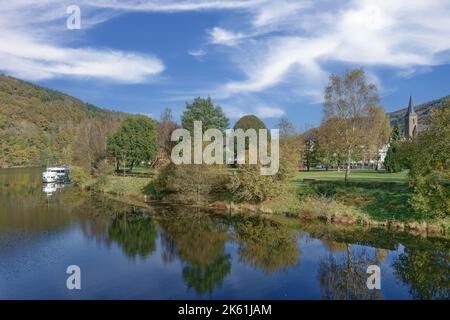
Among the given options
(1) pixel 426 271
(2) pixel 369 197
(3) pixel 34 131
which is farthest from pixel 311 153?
(3) pixel 34 131

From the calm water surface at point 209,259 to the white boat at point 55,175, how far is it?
3571 centimetres

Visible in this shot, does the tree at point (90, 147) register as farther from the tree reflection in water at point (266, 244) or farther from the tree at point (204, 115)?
the tree reflection in water at point (266, 244)

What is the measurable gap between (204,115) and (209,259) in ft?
134

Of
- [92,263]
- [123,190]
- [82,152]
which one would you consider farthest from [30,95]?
[92,263]

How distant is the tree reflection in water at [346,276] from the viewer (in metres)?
14.8

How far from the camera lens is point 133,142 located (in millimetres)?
54844

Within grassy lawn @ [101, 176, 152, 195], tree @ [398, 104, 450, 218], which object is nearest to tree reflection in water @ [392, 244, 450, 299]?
tree @ [398, 104, 450, 218]

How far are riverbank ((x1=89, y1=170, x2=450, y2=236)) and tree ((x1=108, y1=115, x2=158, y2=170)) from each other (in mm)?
22374

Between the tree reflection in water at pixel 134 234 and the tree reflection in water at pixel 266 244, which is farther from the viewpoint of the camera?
the tree reflection in water at pixel 134 234

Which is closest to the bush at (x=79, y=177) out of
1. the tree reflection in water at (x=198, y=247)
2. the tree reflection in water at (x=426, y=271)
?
the tree reflection in water at (x=198, y=247)

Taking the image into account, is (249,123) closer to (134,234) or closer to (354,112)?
(354,112)

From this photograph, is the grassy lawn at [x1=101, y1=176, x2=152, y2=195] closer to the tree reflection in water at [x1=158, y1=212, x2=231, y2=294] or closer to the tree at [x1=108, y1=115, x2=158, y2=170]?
the tree at [x1=108, y1=115, x2=158, y2=170]

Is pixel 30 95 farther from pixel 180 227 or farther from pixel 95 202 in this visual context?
pixel 180 227

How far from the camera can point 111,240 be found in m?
23.6
